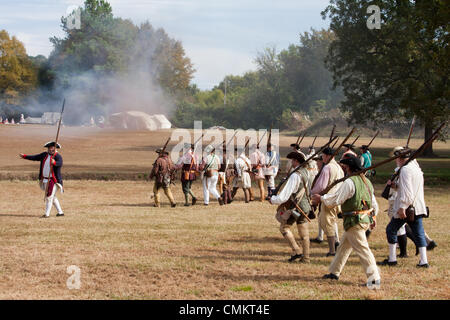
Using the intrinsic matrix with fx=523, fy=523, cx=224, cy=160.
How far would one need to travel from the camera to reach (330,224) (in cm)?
1052

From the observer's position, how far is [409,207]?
29.8 ft

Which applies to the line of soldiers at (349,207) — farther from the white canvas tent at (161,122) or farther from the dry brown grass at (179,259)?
the white canvas tent at (161,122)

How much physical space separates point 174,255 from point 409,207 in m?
4.46

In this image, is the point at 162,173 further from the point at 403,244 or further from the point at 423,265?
the point at 423,265

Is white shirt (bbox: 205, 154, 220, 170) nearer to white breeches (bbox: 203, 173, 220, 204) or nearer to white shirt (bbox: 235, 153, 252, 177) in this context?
white breeches (bbox: 203, 173, 220, 204)

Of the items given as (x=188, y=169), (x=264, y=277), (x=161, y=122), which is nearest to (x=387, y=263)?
(x=264, y=277)

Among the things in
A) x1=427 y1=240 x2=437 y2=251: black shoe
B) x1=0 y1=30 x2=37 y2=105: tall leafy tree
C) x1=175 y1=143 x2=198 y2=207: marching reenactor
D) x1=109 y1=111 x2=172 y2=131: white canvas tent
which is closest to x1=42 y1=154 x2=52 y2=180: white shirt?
x1=175 y1=143 x2=198 y2=207: marching reenactor

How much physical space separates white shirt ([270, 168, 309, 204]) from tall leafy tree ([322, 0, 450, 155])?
61.4 feet

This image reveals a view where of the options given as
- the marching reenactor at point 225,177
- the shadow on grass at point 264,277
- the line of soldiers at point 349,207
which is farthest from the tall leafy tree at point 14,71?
the shadow on grass at point 264,277

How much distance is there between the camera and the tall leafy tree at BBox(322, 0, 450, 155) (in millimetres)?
28156

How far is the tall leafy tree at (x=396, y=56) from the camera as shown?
92.4ft

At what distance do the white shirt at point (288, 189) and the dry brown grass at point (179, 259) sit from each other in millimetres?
1241

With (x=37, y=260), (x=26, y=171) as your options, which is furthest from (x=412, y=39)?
(x=37, y=260)
